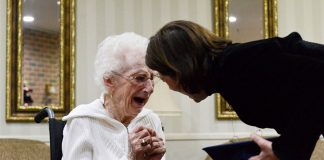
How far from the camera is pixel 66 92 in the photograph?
379cm

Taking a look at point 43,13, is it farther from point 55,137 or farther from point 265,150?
point 265,150

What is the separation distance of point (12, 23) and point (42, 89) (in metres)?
0.53

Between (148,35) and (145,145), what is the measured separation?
217 cm

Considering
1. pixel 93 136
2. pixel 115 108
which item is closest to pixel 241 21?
pixel 115 108

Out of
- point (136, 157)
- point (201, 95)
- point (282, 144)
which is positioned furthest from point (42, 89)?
point (282, 144)

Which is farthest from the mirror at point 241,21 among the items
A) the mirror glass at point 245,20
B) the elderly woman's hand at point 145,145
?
the elderly woman's hand at point 145,145

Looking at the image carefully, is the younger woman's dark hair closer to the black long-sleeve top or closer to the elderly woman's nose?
the black long-sleeve top

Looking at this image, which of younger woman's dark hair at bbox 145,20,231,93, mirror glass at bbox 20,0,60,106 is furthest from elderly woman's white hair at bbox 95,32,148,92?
mirror glass at bbox 20,0,60,106

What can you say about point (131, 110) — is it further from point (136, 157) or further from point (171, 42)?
point (171, 42)

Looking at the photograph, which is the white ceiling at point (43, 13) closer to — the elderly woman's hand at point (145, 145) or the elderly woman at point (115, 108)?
the elderly woman at point (115, 108)

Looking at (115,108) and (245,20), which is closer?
(115,108)

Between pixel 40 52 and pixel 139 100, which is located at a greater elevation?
pixel 40 52

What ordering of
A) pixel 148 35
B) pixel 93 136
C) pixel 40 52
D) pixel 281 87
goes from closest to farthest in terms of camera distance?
1. pixel 281 87
2. pixel 93 136
3. pixel 40 52
4. pixel 148 35

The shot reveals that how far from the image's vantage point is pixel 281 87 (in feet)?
4.70
